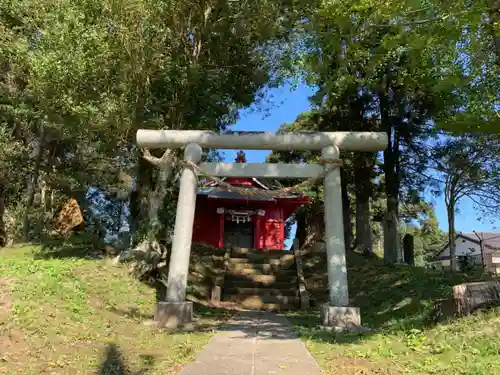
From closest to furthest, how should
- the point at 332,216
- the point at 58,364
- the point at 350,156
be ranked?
1. the point at 58,364
2. the point at 332,216
3. the point at 350,156

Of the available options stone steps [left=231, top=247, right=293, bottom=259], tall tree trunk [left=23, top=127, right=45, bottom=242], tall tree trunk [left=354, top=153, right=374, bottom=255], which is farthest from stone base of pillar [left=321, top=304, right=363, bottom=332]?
tall tree trunk [left=23, top=127, right=45, bottom=242]

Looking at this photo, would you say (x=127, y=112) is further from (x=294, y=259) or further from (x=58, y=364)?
(x=294, y=259)

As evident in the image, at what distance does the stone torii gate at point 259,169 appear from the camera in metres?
8.98

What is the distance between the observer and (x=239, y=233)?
22000 mm

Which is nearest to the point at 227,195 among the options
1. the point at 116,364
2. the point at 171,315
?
the point at 171,315

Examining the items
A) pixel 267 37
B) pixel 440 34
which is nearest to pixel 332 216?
pixel 440 34

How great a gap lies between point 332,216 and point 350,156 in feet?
31.7

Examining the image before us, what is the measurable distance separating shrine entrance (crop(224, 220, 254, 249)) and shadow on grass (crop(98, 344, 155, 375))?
15.7 metres

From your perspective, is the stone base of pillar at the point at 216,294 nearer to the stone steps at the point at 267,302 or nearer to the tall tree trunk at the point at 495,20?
the stone steps at the point at 267,302

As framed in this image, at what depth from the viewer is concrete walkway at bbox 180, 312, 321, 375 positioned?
16.4 ft

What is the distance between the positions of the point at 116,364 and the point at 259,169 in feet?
17.8

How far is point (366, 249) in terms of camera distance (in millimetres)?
18781

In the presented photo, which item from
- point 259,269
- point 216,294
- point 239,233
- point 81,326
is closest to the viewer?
point 81,326

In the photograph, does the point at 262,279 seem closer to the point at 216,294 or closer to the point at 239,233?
the point at 216,294
